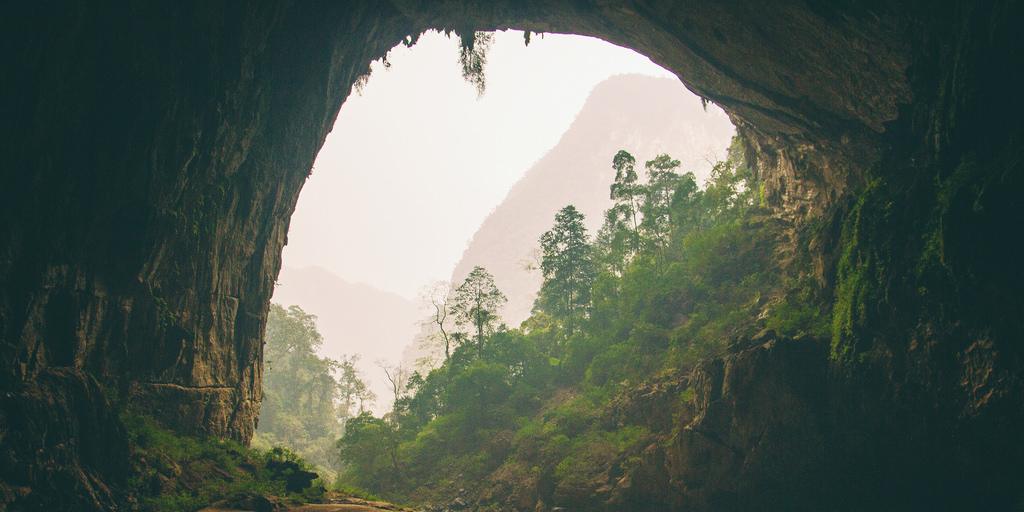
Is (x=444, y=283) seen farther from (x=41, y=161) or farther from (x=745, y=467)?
(x=41, y=161)

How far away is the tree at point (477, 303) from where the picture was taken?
4303 cm

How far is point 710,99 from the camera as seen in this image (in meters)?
21.6

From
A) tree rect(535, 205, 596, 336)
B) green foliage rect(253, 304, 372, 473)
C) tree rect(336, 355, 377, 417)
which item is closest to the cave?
tree rect(535, 205, 596, 336)

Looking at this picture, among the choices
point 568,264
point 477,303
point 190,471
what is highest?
point 568,264

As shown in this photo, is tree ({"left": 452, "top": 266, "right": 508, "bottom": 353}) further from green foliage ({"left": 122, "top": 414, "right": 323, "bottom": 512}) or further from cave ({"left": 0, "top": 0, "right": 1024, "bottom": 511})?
green foliage ({"left": 122, "top": 414, "right": 323, "bottom": 512})

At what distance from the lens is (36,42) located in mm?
9414

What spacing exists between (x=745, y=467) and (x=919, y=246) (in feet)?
24.8

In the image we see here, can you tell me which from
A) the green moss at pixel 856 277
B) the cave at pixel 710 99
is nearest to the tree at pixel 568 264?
the cave at pixel 710 99

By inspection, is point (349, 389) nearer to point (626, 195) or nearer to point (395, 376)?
point (395, 376)

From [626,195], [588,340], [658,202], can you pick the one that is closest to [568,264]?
[626,195]

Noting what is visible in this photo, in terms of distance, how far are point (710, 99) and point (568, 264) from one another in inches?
963

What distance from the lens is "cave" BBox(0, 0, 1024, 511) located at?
10500 millimetres

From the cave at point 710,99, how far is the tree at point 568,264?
77.4 feet

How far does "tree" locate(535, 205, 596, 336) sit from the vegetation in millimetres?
118
